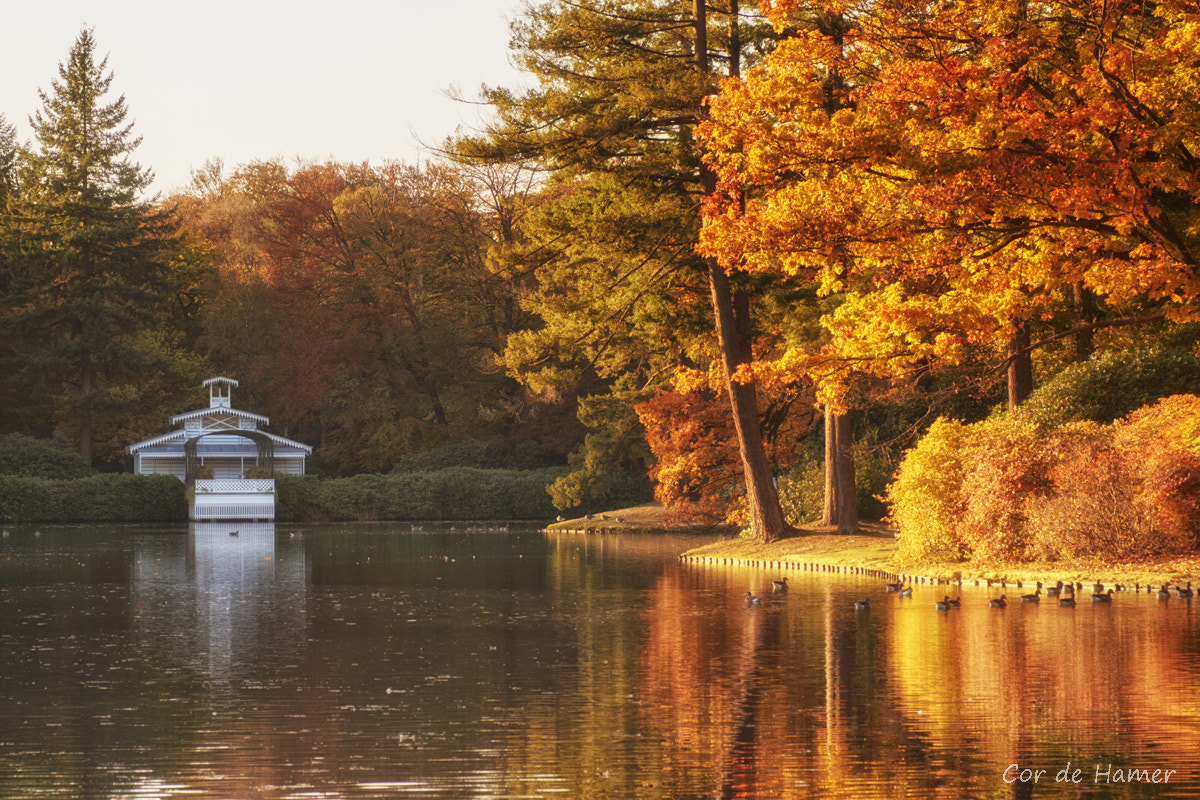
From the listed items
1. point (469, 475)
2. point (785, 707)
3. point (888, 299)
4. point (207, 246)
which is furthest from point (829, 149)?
point (207, 246)

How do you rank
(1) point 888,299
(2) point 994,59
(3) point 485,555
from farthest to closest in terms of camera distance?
(3) point 485,555, (1) point 888,299, (2) point 994,59

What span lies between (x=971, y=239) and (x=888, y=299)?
2.55 metres

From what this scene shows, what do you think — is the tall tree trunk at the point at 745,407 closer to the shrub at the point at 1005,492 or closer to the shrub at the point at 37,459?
the shrub at the point at 1005,492

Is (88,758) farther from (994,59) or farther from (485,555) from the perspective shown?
(485,555)

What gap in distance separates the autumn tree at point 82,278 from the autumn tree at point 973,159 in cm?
3897

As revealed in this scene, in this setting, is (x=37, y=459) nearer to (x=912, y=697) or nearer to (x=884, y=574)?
(x=884, y=574)

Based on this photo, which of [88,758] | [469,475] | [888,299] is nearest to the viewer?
[88,758]

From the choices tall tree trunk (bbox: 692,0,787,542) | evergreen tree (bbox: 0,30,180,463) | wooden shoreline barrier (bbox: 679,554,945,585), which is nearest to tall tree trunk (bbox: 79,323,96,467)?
evergreen tree (bbox: 0,30,180,463)

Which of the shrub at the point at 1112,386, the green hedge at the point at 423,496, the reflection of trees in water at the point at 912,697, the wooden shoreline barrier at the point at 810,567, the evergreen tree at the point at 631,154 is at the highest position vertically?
the evergreen tree at the point at 631,154

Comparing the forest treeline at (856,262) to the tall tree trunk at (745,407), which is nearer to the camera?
the forest treeline at (856,262)

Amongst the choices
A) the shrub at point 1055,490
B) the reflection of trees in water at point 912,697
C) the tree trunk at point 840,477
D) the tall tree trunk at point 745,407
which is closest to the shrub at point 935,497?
the shrub at point 1055,490

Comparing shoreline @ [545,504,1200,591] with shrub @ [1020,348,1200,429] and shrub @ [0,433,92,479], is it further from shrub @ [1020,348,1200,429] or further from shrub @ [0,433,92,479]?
shrub @ [0,433,92,479]

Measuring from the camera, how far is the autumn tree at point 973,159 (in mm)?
15516

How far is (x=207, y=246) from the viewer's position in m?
62.8
